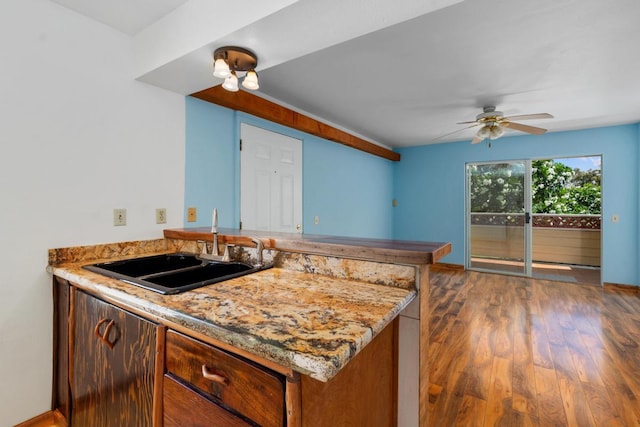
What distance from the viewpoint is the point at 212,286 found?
1189 mm

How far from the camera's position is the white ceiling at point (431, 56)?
137 cm

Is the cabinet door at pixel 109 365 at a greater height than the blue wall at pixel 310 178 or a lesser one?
lesser

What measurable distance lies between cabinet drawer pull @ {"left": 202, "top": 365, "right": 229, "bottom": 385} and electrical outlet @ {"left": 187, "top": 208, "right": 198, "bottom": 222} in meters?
1.68

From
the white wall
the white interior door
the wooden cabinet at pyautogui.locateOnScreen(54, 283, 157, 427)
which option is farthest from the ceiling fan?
the wooden cabinet at pyautogui.locateOnScreen(54, 283, 157, 427)

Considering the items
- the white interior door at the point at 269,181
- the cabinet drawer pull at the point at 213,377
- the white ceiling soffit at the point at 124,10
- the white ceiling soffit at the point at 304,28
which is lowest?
the cabinet drawer pull at the point at 213,377

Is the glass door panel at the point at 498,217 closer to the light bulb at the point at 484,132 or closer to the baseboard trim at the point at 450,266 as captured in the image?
the baseboard trim at the point at 450,266

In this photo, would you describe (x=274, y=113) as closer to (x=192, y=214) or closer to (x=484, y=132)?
(x=192, y=214)

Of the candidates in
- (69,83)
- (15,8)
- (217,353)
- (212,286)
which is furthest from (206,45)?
(217,353)

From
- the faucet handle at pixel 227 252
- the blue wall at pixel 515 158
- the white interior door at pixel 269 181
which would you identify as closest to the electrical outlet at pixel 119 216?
the faucet handle at pixel 227 252

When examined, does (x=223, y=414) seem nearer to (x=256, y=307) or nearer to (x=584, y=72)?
(x=256, y=307)

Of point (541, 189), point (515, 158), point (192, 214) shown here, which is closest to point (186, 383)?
point (192, 214)

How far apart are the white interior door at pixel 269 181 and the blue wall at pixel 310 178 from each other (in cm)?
8

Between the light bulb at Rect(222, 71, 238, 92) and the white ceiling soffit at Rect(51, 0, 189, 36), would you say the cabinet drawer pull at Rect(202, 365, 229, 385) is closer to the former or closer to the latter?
the light bulb at Rect(222, 71, 238, 92)

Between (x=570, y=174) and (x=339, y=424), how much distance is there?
712 cm
